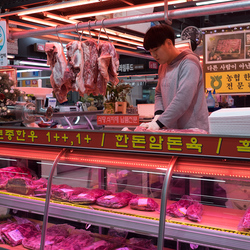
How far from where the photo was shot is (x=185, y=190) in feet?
6.35

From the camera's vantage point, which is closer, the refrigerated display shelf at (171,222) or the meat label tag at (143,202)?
the refrigerated display shelf at (171,222)

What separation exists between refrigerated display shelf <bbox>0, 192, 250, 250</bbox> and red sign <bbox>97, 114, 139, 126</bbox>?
10.5ft

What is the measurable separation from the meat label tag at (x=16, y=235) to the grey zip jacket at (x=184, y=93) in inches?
59.6

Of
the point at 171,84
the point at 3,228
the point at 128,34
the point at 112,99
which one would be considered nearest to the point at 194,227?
the point at 171,84

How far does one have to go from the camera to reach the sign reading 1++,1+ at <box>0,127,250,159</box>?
1586mm

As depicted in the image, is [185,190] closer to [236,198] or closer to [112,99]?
[236,198]

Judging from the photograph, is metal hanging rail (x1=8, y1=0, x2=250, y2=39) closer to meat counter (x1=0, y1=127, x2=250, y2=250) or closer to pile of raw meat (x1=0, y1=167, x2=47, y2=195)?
meat counter (x1=0, y1=127, x2=250, y2=250)

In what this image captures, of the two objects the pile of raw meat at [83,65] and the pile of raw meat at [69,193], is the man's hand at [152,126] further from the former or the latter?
the pile of raw meat at [83,65]

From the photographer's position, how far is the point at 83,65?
3080mm

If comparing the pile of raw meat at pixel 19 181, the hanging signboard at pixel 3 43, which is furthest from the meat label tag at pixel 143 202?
the hanging signboard at pixel 3 43

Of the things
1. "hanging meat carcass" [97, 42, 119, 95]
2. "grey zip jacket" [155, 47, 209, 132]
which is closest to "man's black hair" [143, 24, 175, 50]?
"grey zip jacket" [155, 47, 209, 132]

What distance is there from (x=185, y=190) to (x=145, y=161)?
30 centimetres

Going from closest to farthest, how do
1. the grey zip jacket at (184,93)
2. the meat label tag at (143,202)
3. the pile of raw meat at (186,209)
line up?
the pile of raw meat at (186,209) < the meat label tag at (143,202) < the grey zip jacket at (184,93)

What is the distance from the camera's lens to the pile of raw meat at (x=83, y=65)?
3072 mm
